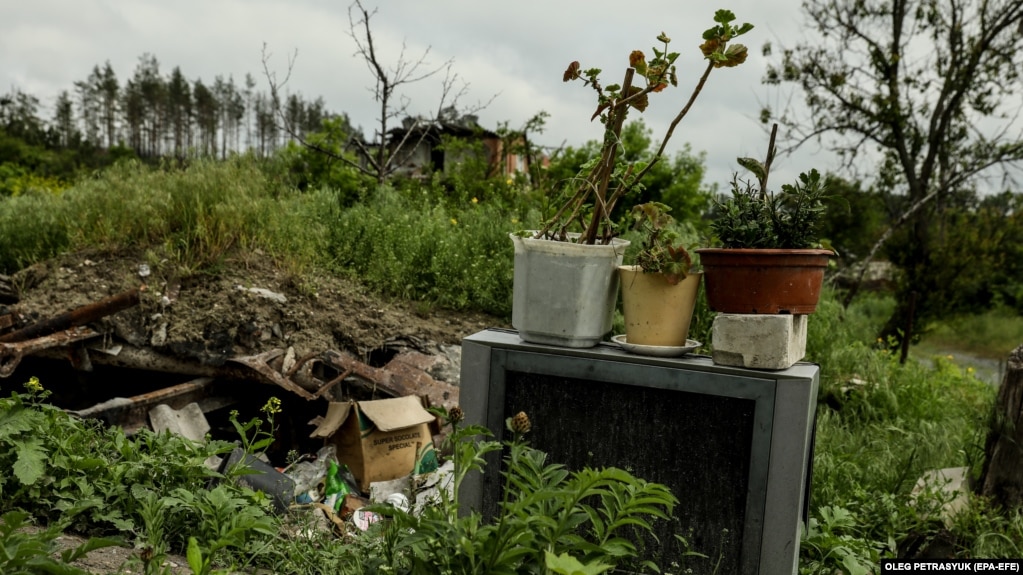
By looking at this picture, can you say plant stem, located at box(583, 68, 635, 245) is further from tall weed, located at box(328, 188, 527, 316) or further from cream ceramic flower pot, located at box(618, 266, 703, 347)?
tall weed, located at box(328, 188, 527, 316)

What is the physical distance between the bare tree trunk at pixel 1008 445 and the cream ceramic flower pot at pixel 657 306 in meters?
2.37

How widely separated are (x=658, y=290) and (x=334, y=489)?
2.06 m

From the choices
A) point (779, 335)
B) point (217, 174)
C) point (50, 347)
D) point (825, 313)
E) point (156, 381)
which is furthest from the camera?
point (825, 313)

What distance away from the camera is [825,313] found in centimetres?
658

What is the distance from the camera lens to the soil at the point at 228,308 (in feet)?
14.9

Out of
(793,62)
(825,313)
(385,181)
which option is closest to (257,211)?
(385,181)

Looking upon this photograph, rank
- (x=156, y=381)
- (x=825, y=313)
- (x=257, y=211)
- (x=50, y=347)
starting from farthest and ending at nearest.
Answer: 1. (x=825, y=313)
2. (x=257, y=211)
3. (x=156, y=381)
4. (x=50, y=347)

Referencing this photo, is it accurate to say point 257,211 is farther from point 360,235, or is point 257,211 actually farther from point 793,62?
point 793,62

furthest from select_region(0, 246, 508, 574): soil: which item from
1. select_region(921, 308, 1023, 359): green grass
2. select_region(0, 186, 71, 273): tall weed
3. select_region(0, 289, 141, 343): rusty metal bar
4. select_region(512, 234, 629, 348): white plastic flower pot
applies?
select_region(921, 308, 1023, 359): green grass

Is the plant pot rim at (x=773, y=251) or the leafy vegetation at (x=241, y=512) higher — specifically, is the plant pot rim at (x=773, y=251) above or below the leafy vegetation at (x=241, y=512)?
above

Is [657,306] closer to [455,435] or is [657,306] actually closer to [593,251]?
[593,251]

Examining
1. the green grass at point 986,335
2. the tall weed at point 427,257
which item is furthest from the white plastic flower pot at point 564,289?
the green grass at point 986,335

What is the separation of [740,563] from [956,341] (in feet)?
60.6

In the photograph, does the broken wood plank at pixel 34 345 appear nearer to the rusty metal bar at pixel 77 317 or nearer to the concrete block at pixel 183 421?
the rusty metal bar at pixel 77 317
